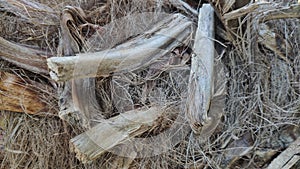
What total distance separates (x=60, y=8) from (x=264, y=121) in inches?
31.2

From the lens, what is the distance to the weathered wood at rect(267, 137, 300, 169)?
3.70ft

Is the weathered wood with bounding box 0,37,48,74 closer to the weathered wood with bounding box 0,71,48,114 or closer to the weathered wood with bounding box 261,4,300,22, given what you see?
the weathered wood with bounding box 0,71,48,114

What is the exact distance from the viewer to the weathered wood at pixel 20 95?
3.77ft


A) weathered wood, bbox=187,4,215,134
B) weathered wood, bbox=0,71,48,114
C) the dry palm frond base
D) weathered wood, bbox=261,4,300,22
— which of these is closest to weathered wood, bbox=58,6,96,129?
the dry palm frond base

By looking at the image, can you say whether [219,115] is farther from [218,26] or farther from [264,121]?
[218,26]

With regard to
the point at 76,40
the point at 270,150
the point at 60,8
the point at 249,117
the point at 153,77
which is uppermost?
the point at 60,8

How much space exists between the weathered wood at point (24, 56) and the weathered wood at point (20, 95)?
5 cm

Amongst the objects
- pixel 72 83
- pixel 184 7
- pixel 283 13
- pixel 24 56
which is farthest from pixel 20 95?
pixel 283 13

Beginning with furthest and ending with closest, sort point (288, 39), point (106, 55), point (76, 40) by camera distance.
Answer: point (288, 39) < point (76, 40) < point (106, 55)

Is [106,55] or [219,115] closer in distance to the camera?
[106,55]

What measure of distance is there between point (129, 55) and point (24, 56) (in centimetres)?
38

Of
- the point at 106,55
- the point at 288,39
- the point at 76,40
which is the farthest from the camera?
the point at 288,39

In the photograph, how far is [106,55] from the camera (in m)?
0.97

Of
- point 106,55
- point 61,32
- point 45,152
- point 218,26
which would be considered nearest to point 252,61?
point 218,26
